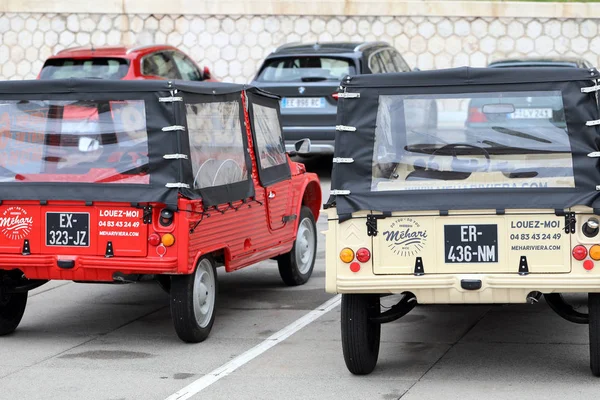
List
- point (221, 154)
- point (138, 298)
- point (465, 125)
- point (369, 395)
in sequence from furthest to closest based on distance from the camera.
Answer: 1. point (138, 298)
2. point (221, 154)
3. point (465, 125)
4. point (369, 395)

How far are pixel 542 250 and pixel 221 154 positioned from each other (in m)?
2.72

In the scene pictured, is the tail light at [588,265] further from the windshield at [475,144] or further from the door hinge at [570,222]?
the windshield at [475,144]

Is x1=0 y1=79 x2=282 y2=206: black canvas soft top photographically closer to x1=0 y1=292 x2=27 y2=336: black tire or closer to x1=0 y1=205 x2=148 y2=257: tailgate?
x1=0 y1=205 x2=148 y2=257: tailgate

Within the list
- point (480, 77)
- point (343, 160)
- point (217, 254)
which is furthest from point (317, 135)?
point (480, 77)

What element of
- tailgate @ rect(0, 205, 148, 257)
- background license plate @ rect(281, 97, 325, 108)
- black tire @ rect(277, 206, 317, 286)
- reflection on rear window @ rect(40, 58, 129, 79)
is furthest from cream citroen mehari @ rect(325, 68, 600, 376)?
reflection on rear window @ rect(40, 58, 129, 79)

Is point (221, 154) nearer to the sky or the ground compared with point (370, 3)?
nearer to the ground

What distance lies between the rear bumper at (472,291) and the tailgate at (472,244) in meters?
0.05

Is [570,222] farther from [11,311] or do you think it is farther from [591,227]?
[11,311]

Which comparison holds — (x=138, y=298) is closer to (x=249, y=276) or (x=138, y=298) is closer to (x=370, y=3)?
(x=249, y=276)

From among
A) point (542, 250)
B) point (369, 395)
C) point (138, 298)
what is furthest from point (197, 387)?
point (138, 298)

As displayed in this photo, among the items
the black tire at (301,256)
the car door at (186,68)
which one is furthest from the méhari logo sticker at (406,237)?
the car door at (186,68)

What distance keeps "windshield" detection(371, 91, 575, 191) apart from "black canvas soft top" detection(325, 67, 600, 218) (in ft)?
0.14

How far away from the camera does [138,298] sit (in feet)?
32.5

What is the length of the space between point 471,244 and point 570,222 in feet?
1.90
